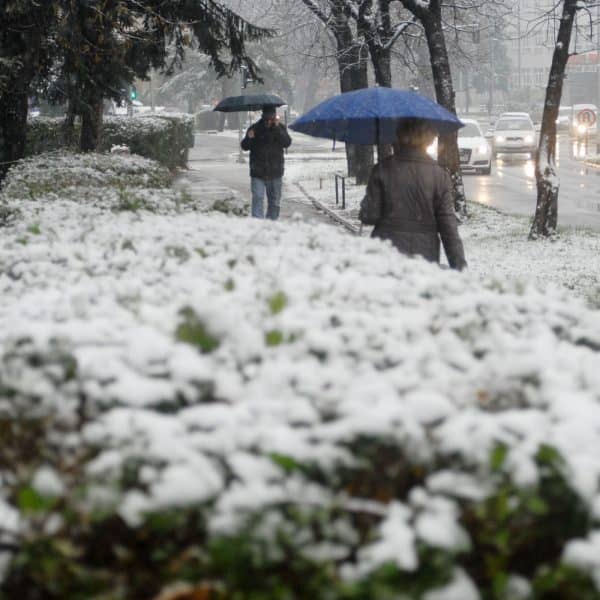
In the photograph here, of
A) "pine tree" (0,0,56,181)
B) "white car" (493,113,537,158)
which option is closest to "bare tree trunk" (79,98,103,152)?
"pine tree" (0,0,56,181)

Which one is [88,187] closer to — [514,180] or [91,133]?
[91,133]

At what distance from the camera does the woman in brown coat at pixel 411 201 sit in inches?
291

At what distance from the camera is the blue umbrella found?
30.3 ft

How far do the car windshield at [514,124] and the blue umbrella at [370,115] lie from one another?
3290 centimetres

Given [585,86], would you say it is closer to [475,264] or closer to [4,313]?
[475,264]

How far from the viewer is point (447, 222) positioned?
7.43 m

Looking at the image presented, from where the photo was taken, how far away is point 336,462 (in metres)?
2.35

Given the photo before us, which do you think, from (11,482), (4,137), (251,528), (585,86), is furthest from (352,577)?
(585,86)

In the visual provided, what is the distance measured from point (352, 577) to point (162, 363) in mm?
922

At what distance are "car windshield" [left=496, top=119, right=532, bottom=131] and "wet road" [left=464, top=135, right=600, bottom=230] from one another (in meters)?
1.16

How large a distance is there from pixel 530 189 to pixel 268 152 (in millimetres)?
13875

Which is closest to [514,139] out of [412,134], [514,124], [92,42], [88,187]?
[514,124]

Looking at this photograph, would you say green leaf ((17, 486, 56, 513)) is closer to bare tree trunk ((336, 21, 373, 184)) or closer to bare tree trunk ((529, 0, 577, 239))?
bare tree trunk ((529, 0, 577, 239))

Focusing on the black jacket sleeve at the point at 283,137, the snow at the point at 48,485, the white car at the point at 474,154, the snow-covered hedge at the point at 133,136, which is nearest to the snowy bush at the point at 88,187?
the black jacket sleeve at the point at 283,137
